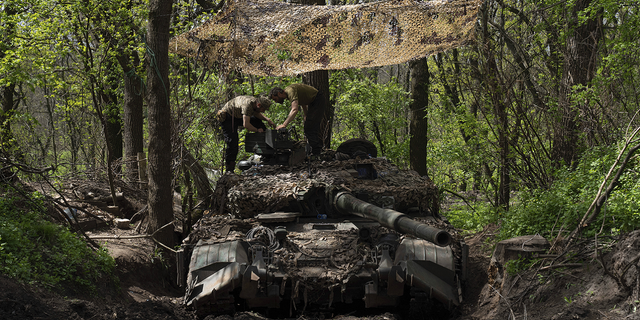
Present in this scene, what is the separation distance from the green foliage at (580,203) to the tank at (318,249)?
122 centimetres

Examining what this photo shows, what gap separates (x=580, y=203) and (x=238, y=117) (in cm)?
621

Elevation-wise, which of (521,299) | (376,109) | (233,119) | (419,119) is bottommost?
(521,299)

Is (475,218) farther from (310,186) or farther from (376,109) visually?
(376,109)

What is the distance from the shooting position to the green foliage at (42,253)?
19.3 ft

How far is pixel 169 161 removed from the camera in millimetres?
9180

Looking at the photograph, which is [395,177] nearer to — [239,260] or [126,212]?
[239,260]

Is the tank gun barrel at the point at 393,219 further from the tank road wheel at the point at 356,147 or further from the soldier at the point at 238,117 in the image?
the soldier at the point at 238,117

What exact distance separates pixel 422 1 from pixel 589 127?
3596 mm

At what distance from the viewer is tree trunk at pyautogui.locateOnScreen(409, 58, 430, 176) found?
1505 centimetres

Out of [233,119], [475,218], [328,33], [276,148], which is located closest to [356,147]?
[276,148]

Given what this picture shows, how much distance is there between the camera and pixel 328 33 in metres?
10.4

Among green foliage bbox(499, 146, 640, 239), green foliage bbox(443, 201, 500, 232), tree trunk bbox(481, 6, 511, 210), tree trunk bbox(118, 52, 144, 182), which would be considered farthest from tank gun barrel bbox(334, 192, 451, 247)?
tree trunk bbox(118, 52, 144, 182)

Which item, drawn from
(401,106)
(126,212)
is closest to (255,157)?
(126,212)

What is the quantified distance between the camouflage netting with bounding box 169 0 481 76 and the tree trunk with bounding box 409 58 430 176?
4.76 m
